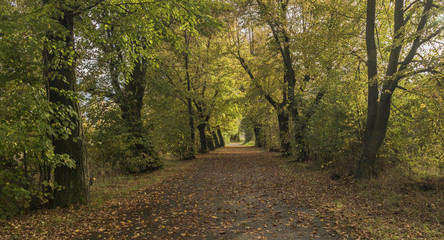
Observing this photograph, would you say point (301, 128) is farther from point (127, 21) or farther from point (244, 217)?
point (127, 21)

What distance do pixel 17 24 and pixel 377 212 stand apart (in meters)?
9.01

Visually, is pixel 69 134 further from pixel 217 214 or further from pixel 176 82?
pixel 176 82

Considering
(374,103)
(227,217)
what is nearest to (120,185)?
(227,217)

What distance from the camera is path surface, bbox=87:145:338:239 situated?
5449 millimetres

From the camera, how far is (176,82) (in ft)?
68.4

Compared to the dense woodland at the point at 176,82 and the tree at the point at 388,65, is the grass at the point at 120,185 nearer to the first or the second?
the dense woodland at the point at 176,82

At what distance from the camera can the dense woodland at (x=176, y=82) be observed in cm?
609

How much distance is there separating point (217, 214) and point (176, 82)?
1553 cm

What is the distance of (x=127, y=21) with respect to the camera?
7.65m

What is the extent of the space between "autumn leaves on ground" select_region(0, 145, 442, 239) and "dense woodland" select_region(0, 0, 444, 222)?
99 cm

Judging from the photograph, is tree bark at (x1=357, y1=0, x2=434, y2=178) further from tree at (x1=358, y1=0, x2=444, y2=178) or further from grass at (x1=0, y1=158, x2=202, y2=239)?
grass at (x1=0, y1=158, x2=202, y2=239)

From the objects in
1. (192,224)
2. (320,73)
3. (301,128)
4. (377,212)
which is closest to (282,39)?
(320,73)

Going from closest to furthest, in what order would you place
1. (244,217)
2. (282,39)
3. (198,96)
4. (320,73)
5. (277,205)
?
(244,217) → (277,205) → (320,73) → (282,39) → (198,96)

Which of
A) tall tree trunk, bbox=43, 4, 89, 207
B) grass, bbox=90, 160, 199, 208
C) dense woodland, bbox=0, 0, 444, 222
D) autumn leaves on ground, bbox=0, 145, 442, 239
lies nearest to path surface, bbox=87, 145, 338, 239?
autumn leaves on ground, bbox=0, 145, 442, 239
